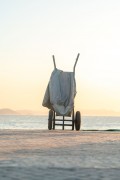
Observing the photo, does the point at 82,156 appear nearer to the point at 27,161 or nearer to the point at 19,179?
the point at 27,161

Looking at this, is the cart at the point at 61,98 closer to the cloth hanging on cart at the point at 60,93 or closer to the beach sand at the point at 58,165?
the cloth hanging on cart at the point at 60,93

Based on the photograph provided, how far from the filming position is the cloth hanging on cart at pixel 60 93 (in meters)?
22.8

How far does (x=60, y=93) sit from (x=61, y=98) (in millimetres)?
Result: 280

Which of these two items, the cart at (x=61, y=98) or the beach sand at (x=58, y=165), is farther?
the cart at (x=61, y=98)

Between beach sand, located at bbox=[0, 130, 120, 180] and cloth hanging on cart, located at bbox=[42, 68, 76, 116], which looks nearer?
beach sand, located at bbox=[0, 130, 120, 180]

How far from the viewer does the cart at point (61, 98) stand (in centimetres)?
2286

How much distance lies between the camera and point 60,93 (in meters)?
23.3

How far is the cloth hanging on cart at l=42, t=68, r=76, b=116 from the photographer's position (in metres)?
22.8

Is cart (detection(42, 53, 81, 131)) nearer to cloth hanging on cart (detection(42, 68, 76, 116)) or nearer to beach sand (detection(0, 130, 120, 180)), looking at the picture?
cloth hanging on cart (detection(42, 68, 76, 116))

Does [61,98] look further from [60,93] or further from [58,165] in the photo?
[58,165]

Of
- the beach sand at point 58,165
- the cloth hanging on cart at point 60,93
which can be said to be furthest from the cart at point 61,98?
the beach sand at point 58,165

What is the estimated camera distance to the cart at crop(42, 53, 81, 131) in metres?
22.9

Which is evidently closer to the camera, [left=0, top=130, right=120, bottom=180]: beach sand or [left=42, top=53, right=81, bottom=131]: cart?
[left=0, top=130, right=120, bottom=180]: beach sand

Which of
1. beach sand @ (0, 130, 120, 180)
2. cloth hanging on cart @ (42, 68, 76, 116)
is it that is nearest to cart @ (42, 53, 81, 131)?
cloth hanging on cart @ (42, 68, 76, 116)
